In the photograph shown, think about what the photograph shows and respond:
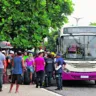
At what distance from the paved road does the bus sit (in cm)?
57

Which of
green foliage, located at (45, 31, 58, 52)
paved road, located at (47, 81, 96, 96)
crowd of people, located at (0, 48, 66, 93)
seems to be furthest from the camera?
green foliage, located at (45, 31, 58, 52)

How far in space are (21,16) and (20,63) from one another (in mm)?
16424

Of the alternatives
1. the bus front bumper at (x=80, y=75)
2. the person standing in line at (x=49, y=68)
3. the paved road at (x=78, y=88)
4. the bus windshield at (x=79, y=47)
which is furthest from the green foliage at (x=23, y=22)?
the bus front bumper at (x=80, y=75)

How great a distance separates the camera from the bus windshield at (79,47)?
21.1 m

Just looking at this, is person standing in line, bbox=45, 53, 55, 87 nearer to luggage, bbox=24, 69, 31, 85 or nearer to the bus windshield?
the bus windshield

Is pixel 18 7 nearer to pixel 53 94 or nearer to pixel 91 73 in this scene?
pixel 91 73

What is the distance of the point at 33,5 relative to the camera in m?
33.3

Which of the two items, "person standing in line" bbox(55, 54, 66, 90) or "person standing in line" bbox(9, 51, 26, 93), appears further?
"person standing in line" bbox(55, 54, 66, 90)

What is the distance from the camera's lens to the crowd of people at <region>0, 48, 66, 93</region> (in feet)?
56.1

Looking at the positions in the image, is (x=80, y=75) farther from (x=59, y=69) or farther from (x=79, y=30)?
(x=79, y=30)

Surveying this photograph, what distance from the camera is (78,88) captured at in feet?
67.1

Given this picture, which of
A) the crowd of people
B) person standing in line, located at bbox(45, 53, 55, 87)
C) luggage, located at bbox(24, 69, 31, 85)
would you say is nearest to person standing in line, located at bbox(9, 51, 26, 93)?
the crowd of people

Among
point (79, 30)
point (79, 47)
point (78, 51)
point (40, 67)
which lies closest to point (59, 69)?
point (40, 67)

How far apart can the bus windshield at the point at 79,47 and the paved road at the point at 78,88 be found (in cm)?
149
